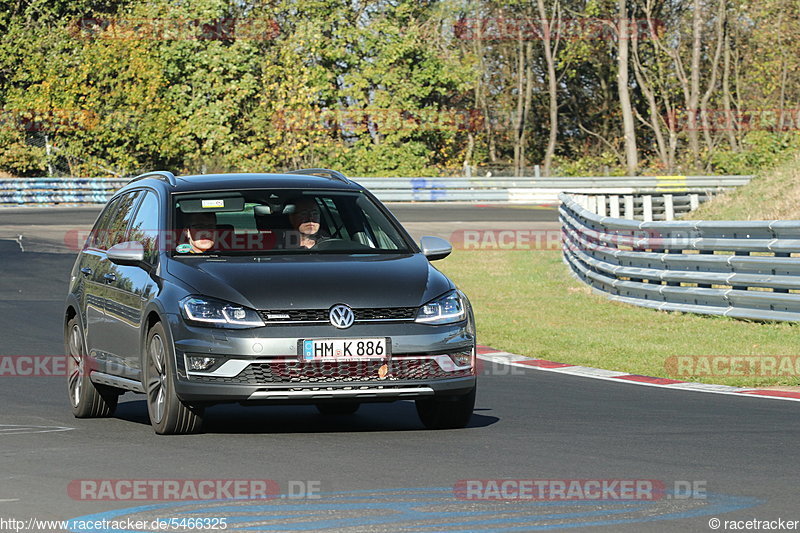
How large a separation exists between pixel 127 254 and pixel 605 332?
8.26 meters

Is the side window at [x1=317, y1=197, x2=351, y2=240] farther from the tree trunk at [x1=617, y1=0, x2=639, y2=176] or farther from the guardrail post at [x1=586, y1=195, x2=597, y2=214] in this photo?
the tree trunk at [x1=617, y1=0, x2=639, y2=176]

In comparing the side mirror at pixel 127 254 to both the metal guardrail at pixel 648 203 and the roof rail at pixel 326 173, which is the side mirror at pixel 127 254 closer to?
the roof rail at pixel 326 173

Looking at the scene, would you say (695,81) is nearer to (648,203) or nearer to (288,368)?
(648,203)

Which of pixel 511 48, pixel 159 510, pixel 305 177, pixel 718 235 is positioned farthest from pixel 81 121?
pixel 159 510

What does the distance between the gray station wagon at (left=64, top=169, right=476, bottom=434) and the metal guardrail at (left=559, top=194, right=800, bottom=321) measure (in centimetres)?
717

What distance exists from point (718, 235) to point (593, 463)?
10.4 m

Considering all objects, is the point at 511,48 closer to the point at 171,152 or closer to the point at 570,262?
the point at 171,152

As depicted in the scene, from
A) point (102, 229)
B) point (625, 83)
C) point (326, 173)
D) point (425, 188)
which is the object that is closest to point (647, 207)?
point (425, 188)

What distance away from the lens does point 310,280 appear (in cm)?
881

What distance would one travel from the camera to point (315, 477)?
7340 mm

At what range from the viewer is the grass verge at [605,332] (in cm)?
1430

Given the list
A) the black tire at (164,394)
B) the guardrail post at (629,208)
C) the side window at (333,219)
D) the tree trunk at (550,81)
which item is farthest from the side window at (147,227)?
the tree trunk at (550,81)

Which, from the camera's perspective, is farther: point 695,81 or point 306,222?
point 695,81

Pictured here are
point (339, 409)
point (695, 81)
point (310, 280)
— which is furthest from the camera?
point (695, 81)
